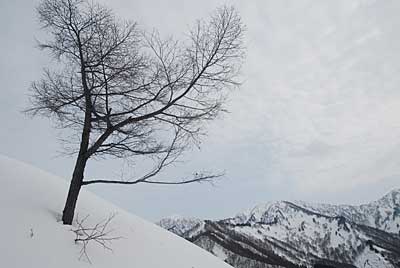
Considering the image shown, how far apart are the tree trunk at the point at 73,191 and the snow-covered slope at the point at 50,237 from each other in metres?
0.24

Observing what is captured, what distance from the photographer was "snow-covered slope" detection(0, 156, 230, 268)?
493 centimetres

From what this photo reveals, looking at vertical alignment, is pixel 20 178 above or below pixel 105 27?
below

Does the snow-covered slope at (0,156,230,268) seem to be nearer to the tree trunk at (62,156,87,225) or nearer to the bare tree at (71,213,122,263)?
the bare tree at (71,213,122,263)

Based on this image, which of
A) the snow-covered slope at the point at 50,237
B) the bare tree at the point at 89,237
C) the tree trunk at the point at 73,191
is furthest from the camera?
the tree trunk at the point at 73,191

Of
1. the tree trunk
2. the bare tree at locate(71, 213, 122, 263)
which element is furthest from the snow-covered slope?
the tree trunk

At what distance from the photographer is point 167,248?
27.6ft

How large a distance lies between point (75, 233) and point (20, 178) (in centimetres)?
312

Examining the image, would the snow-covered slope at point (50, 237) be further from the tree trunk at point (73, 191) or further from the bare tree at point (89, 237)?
the tree trunk at point (73, 191)

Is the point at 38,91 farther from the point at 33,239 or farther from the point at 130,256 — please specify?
the point at 130,256

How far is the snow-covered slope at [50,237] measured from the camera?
194 inches

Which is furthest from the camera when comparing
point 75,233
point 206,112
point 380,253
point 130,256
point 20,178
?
point 380,253

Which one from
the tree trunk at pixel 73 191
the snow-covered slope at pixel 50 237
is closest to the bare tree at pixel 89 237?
the snow-covered slope at pixel 50 237

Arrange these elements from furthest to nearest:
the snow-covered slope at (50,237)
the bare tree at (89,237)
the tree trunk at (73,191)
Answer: the tree trunk at (73,191) → the bare tree at (89,237) → the snow-covered slope at (50,237)

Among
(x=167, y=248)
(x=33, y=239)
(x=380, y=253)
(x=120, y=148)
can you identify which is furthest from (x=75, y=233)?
(x=380, y=253)
